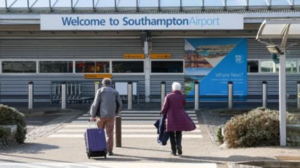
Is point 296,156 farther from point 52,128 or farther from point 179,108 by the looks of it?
point 52,128

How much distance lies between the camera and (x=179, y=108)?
1108 centimetres

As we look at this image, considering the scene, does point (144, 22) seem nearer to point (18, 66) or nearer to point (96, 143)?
point (18, 66)

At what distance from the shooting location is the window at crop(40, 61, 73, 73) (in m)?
26.1

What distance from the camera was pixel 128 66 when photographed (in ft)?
85.0

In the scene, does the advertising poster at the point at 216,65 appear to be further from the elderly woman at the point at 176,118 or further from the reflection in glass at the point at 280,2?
the elderly woman at the point at 176,118

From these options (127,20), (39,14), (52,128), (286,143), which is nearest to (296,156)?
(286,143)

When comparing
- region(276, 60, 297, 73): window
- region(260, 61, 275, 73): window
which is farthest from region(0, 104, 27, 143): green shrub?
region(276, 60, 297, 73): window

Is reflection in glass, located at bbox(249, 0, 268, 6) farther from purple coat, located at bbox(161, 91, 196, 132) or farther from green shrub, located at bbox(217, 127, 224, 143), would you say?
purple coat, located at bbox(161, 91, 196, 132)

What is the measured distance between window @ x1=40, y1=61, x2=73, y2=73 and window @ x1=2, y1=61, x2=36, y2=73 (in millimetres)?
490

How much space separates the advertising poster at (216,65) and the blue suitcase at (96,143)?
14.9 metres

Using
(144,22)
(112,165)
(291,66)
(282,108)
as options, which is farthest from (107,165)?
(291,66)

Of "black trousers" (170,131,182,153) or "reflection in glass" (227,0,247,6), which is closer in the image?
"black trousers" (170,131,182,153)

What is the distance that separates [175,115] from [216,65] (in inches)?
592

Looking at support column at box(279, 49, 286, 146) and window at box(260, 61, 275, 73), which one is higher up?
window at box(260, 61, 275, 73)
